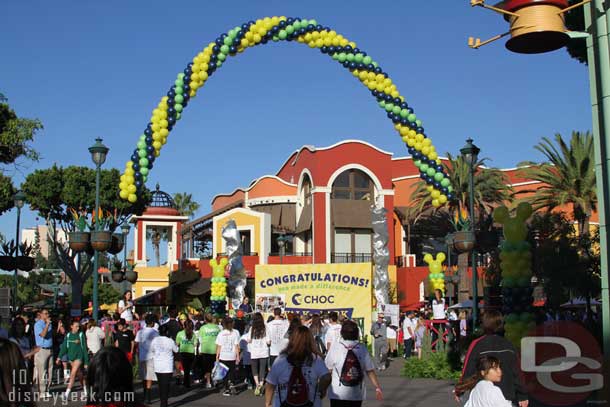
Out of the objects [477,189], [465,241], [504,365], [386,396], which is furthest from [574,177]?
[504,365]

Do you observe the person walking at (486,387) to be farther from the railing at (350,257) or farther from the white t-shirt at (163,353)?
the railing at (350,257)

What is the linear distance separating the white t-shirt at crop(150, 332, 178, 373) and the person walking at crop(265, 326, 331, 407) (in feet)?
17.7

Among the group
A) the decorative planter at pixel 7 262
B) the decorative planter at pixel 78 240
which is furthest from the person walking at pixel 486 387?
the decorative planter at pixel 7 262

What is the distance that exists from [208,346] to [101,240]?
354 centimetres

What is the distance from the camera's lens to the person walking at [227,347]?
14406mm

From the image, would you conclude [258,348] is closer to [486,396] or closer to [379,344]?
[379,344]

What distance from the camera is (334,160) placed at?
140 feet

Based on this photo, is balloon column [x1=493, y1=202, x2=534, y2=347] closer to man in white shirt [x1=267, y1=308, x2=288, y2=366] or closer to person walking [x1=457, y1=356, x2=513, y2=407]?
man in white shirt [x1=267, y1=308, x2=288, y2=366]

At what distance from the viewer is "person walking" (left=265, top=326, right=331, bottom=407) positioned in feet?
21.0

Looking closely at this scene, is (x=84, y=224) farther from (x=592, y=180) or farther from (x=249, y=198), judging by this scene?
Result: (x=249, y=198)

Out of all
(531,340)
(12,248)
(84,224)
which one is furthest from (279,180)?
(531,340)

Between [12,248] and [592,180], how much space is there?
81.0ft

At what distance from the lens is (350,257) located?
43.7 m

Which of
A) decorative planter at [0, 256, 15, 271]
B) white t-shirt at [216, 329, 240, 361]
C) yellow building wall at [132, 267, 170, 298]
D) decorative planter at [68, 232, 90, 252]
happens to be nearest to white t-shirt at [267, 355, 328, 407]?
white t-shirt at [216, 329, 240, 361]
